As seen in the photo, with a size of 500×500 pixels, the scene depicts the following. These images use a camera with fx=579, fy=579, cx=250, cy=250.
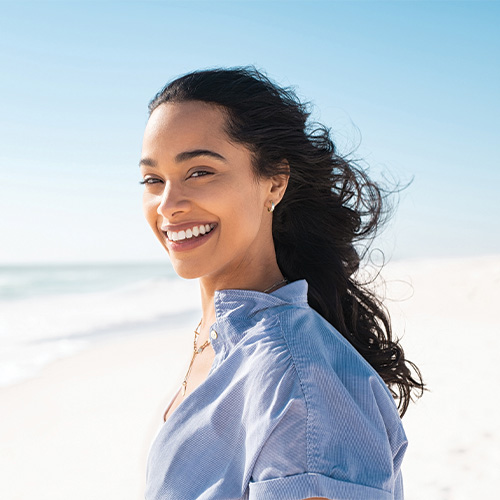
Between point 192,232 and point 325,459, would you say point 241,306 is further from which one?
point 325,459

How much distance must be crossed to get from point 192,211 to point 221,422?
654mm

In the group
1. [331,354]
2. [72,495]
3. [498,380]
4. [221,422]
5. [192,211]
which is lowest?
[72,495]

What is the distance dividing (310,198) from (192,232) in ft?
2.13

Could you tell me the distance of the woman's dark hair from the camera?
1910 millimetres

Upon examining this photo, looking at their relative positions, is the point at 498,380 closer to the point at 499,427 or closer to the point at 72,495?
the point at 499,427

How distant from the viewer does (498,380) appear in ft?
21.9

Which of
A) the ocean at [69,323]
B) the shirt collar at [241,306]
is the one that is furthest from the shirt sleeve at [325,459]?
the ocean at [69,323]

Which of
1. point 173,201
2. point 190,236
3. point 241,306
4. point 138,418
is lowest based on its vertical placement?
point 138,418

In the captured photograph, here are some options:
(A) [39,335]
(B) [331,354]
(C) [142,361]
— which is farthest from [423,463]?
(A) [39,335]

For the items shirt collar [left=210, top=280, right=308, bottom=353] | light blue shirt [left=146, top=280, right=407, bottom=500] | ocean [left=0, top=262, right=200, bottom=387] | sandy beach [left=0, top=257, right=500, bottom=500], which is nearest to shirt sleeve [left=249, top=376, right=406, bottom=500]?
light blue shirt [left=146, top=280, right=407, bottom=500]

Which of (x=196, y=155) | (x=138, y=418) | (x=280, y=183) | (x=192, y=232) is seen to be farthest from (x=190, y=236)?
(x=138, y=418)

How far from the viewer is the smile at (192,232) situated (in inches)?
71.0

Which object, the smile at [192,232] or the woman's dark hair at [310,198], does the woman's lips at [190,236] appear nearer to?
the smile at [192,232]

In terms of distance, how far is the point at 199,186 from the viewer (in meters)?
1.78
